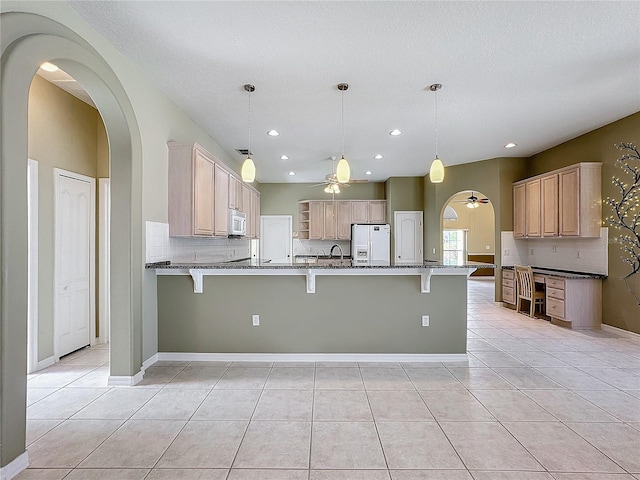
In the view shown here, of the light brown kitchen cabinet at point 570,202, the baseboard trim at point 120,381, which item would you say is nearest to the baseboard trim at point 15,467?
the baseboard trim at point 120,381

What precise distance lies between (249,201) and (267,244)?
272cm

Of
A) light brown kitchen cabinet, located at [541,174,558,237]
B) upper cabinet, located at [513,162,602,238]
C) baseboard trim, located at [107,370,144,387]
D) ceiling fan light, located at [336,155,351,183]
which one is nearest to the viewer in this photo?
baseboard trim, located at [107,370,144,387]

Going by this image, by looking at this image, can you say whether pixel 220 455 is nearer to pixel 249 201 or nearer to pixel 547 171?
pixel 249 201

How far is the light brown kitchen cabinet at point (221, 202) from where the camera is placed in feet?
14.4

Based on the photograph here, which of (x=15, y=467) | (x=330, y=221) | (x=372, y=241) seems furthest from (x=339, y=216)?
(x=15, y=467)

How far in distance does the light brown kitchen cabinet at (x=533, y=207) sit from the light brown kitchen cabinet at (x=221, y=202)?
5.25 m

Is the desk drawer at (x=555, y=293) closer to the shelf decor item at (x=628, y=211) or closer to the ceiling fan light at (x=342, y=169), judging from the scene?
the shelf decor item at (x=628, y=211)

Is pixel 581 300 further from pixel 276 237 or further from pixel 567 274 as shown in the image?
pixel 276 237

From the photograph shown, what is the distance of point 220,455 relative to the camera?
203cm

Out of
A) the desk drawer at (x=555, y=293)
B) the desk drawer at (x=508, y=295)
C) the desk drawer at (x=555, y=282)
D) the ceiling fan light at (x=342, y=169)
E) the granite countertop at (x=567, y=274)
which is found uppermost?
the ceiling fan light at (x=342, y=169)

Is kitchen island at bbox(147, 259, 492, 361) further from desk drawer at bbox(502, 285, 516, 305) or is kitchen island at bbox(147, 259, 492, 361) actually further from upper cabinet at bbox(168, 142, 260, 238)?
desk drawer at bbox(502, 285, 516, 305)

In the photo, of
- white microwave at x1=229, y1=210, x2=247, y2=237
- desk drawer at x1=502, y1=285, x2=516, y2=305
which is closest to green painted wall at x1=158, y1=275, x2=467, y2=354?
white microwave at x1=229, y1=210, x2=247, y2=237

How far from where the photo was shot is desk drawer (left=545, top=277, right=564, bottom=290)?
504cm

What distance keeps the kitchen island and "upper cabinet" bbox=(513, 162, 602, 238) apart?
2.64m
